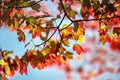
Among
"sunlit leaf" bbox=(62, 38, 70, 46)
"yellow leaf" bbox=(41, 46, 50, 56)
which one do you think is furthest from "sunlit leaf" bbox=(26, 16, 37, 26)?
"sunlit leaf" bbox=(62, 38, 70, 46)

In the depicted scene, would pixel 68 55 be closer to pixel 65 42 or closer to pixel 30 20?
pixel 65 42

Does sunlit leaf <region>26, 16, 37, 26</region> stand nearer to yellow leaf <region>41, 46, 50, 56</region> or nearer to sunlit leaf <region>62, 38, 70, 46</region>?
yellow leaf <region>41, 46, 50, 56</region>

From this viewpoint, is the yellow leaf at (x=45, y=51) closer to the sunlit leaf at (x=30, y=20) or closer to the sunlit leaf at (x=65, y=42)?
the sunlit leaf at (x=65, y=42)

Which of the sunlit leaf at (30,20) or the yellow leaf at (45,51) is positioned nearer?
the sunlit leaf at (30,20)

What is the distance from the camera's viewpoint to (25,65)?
715cm

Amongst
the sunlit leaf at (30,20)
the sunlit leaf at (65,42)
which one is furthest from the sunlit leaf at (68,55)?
the sunlit leaf at (30,20)

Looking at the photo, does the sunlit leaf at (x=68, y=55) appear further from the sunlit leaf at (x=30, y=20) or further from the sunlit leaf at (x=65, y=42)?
the sunlit leaf at (x=30, y=20)

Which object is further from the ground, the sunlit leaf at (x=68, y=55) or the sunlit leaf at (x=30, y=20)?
the sunlit leaf at (x=30, y=20)

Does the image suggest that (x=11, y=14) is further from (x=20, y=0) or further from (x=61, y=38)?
(x=61, y=38)

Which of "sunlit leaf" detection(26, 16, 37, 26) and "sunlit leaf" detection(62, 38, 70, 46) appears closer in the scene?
"sunlit leaf" detection(26, 16, 37, 26)

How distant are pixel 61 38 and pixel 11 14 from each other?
1.25m

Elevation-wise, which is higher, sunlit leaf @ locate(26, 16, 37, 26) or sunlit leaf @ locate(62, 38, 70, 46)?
sunlit leaf @ locate(26, 16, 37, 26)

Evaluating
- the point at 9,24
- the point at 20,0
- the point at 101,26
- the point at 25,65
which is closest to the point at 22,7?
the point at 20,0

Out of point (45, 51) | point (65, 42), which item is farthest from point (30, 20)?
point (65, 42)
